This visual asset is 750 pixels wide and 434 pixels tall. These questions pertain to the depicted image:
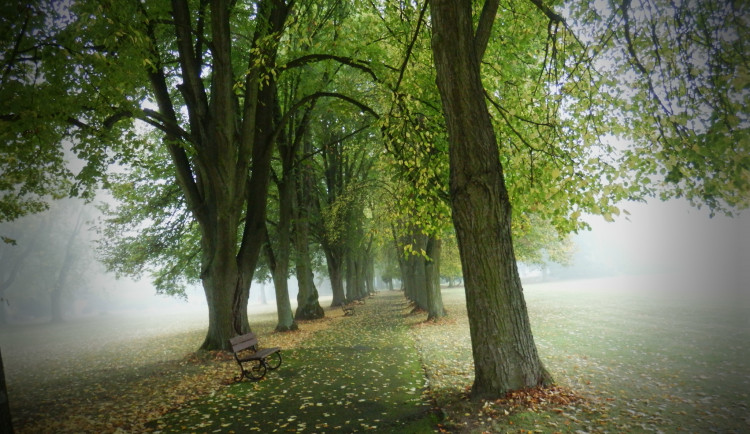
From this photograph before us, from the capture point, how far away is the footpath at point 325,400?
593 cm

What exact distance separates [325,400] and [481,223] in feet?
13.8

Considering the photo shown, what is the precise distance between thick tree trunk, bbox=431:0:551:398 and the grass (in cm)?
49

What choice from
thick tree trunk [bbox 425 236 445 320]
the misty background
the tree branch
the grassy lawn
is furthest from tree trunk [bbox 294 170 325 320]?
the tree branch

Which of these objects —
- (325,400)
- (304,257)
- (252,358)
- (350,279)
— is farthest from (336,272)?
(325,400)

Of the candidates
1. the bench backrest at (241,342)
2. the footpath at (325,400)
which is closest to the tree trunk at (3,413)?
the footpath at (325,400)

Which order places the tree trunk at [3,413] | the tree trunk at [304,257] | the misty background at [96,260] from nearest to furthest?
the tree trunk at [3,413] → the tree trunk at [304,257] → the misty background at [96,260]

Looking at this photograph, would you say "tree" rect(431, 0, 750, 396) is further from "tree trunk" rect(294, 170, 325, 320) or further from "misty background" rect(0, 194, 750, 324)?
"misty background" rect(0, 194, 750, 324)

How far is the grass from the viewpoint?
5.63 meters

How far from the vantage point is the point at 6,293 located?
4859 cm

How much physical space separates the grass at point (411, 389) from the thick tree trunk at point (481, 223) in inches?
19.2

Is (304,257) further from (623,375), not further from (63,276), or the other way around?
(63,276)

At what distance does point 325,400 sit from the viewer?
7.14 m

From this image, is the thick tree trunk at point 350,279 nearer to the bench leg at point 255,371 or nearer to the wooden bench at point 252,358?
the wooden bench at point 252,358

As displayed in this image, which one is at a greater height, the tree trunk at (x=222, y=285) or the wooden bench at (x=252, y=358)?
the tree trunk at (x=222, y=285)
